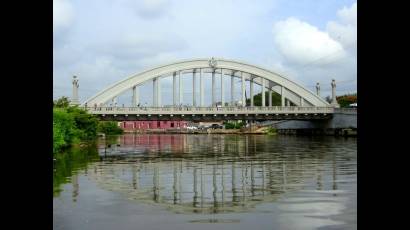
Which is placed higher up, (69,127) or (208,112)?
(208,112)

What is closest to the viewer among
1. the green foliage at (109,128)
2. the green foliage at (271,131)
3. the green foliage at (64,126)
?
the green foliage at (64,126)

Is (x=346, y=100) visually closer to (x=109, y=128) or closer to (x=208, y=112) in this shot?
(x=208, y=112)

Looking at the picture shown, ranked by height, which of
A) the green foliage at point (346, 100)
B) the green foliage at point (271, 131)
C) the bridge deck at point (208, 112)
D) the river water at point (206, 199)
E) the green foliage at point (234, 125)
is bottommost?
the river water at point (206, 199)

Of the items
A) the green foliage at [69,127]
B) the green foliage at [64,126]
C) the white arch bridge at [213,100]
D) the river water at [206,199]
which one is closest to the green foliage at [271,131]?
the white arch bridge at [213,100]

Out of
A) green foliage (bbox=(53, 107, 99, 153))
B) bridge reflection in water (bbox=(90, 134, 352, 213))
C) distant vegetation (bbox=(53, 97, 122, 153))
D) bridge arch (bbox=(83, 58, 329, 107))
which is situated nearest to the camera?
bridge reflection in water (bbox=(90, 134, 352, 213))

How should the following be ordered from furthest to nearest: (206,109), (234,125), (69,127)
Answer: (234,125) < (206,109) < (69,127)

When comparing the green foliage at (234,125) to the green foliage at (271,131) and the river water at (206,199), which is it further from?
the river water at (206,199)

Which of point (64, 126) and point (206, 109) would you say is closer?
point (64, 126)

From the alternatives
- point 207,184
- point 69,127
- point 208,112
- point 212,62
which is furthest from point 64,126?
point 212,62

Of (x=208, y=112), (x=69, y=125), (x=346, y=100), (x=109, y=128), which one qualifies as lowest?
(x=69, y=125)

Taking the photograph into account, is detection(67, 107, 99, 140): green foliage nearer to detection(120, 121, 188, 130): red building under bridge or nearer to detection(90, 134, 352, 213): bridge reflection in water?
detection(90, 134, 352, 213): bridge reflection in water

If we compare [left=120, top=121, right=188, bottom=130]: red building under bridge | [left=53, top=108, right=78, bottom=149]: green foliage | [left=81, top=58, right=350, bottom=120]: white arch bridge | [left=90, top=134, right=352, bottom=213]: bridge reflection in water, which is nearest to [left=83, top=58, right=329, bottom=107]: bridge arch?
[left=81, top=58, right=350, bottom=120]: white arch bridge
